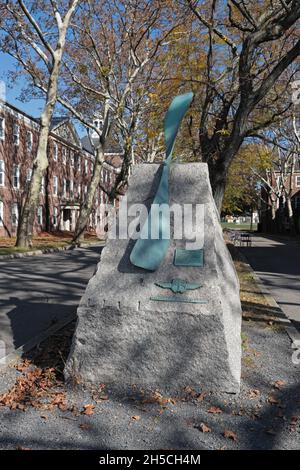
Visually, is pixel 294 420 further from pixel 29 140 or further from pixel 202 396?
pixel 29 140

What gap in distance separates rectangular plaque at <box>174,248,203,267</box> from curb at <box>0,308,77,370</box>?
6.85ft

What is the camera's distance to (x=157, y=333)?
13.5 ft

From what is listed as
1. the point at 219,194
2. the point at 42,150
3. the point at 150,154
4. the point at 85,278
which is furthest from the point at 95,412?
the point at 150,154

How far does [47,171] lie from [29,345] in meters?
39.9

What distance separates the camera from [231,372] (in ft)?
13.3

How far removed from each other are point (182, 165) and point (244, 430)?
8.59 ft

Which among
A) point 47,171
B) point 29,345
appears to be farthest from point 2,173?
point 29,345

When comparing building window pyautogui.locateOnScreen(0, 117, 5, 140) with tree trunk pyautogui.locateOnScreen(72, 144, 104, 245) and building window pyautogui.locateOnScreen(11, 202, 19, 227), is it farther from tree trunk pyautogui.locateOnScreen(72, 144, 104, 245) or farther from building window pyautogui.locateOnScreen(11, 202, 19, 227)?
tree trunk pyautogui.locateOnScreen(72, 144, 104, 245)

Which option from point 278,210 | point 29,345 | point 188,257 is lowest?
point 29,345

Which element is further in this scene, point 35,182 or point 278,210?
point 278,210

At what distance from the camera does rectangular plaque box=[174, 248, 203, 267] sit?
4328mm

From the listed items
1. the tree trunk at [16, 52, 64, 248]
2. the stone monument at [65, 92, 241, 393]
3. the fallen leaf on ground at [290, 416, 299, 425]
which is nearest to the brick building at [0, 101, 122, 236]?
the tree trunk at [16, 52, 64, 248]
